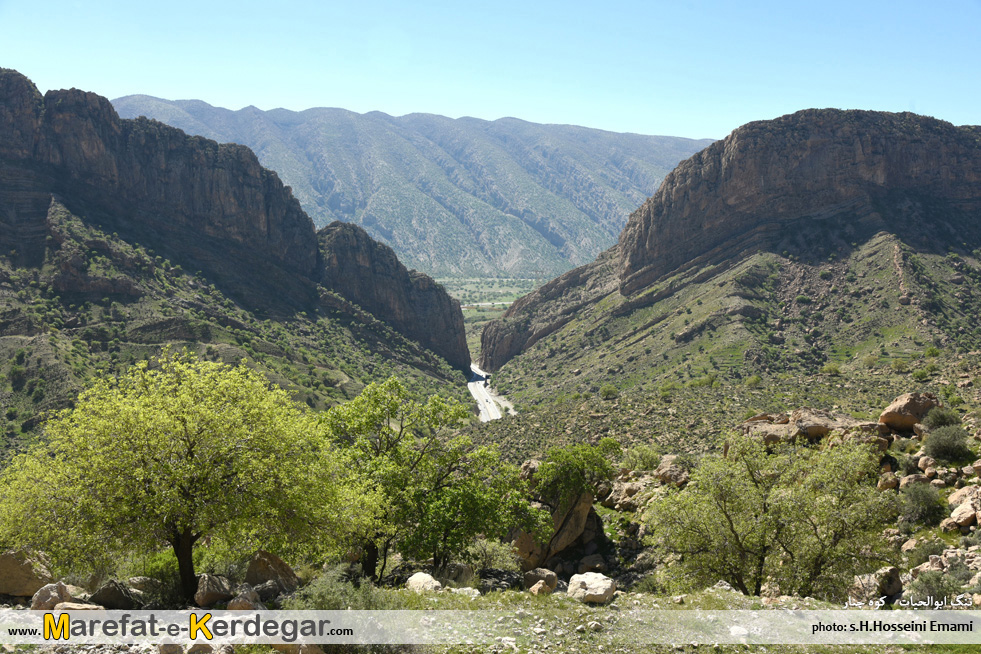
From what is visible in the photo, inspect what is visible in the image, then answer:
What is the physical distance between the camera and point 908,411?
107 ft

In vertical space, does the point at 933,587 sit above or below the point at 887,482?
above

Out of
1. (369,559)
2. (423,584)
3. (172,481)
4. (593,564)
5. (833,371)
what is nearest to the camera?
(172,481)

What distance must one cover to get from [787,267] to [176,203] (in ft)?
482

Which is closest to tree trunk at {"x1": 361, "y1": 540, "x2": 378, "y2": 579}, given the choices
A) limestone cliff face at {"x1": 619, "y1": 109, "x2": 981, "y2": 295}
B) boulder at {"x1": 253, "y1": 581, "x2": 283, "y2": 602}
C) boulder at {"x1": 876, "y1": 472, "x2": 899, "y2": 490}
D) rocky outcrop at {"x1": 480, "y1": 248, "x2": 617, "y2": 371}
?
boulder at {"x1": 253, "y1": 581, "x2": 283, "y2": 602}

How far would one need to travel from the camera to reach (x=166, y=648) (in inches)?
455

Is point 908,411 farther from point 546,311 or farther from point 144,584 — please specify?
point 546,311

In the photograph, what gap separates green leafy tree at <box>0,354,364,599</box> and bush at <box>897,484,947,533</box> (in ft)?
73.6

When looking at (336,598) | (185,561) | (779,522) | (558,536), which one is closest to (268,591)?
(185,561)

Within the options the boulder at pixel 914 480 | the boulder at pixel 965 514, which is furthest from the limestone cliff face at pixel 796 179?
the boulder at pixel 965 514

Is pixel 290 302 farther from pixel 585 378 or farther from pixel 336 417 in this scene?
pixel 336 417

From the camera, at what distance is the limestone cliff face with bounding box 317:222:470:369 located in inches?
6585

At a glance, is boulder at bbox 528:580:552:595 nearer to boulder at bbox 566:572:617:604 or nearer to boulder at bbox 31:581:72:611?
boulder at bbox 566:572:617:604

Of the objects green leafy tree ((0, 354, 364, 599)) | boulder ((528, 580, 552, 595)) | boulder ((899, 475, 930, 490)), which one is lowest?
boulder ((528, 580, 552, 595))

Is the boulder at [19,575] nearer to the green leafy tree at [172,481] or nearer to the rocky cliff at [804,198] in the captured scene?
the green leafy tree at [172,481]
